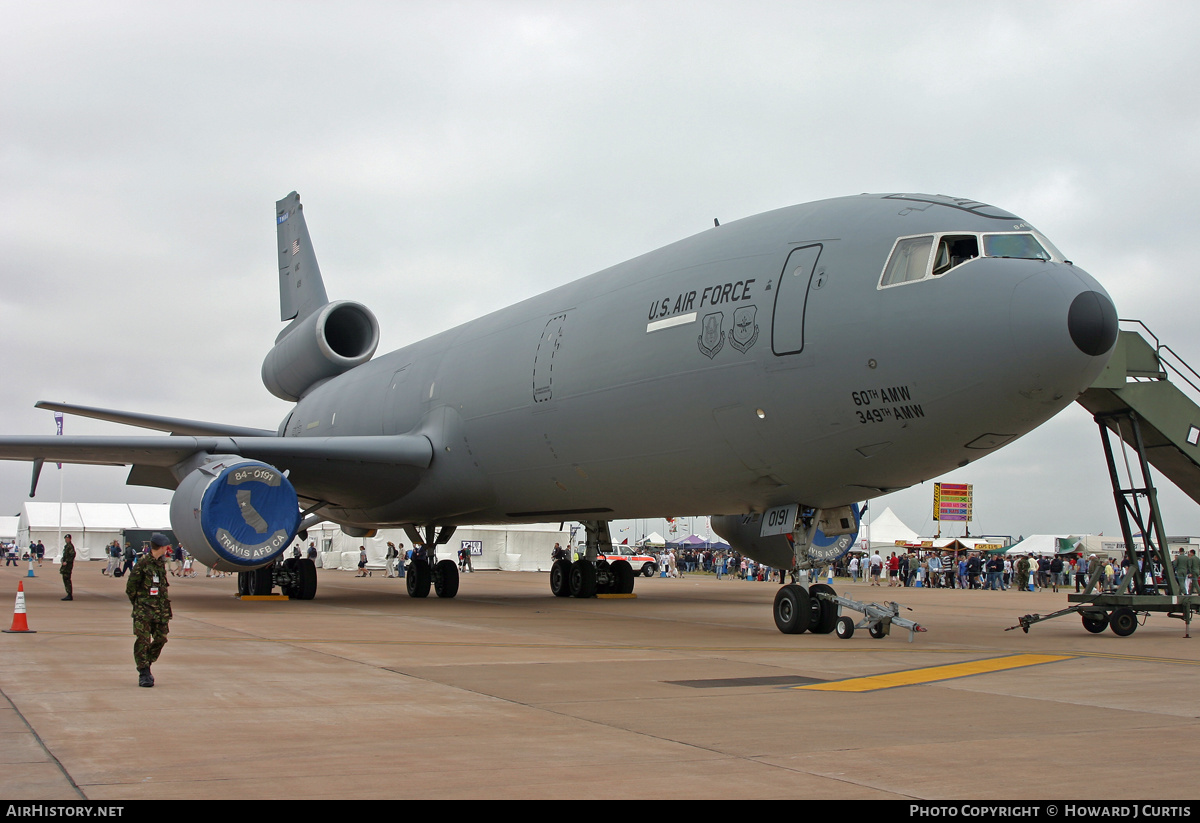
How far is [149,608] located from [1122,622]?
38.2 ft

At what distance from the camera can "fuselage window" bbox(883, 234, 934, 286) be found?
10344 millimetres

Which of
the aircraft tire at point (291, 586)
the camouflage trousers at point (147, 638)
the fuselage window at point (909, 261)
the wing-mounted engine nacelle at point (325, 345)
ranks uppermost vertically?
the wing-mounted engine nacelle at point (325, 345)

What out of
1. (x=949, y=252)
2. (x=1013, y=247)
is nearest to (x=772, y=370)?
(x=949, y=252)

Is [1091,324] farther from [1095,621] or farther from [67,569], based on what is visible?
[67,569]

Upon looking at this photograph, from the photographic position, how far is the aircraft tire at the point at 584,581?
2034cm

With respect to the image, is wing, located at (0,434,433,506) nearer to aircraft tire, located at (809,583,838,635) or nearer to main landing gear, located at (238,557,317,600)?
main landing gear, located at (238,557,317,600)

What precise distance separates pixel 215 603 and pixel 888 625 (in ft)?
36.7

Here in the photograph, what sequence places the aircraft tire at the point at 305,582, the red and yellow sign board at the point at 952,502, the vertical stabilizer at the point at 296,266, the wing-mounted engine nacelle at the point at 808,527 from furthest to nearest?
the red and yellow sign board at the point at 952,502, the vertical stabilizer at the point at 296,266, the aircraft tire at the point at 305,582, the wing-mounted engine nacelle at the point at 808,527

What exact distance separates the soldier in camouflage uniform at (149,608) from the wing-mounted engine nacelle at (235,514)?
21.5 feet

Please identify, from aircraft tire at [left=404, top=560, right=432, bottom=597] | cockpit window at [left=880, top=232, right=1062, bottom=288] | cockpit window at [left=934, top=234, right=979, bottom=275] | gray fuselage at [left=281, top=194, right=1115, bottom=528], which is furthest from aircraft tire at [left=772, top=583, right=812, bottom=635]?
aircraft tire at [left=404, top=560, right=432, bottom=597]

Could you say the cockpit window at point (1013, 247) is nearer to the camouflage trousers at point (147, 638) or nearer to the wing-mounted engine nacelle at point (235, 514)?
the camouflage trousers at point (147, 638)

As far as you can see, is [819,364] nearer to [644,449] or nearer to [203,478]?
[644,449]

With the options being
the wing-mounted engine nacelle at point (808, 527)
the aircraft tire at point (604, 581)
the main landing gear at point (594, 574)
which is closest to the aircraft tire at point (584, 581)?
the main landing gear at point (594, 574)

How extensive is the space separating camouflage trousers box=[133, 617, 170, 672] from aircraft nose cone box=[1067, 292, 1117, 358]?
8.16 m
